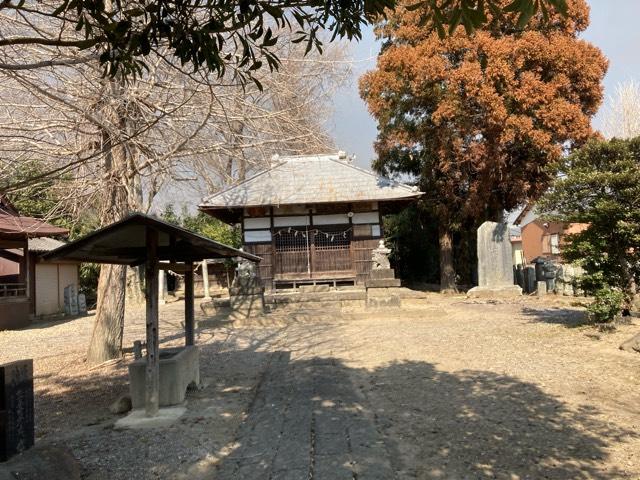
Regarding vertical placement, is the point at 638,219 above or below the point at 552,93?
below

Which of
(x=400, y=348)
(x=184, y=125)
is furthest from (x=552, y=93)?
(x=184, y=125)

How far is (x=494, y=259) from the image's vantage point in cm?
1775

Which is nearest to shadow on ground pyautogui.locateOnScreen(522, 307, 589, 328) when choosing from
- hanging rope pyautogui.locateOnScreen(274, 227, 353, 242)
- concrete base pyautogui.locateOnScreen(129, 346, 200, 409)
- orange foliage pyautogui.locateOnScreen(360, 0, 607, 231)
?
orange foliage pyautogui.locateOnScreen(360, 0, 607, 231)

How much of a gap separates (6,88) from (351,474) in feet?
21.3

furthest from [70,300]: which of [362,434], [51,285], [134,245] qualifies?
[362,434]

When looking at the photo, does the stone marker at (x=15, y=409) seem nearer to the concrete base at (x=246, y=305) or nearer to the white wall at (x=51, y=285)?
the concrete base at (x=246, y=305)

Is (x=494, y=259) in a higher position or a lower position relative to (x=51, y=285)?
higher

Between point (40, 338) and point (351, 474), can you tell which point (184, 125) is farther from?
point (40, 338)

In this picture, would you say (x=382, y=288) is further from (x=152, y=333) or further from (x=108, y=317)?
(x=152, y=333)

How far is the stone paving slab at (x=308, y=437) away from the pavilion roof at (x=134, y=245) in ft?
6.06

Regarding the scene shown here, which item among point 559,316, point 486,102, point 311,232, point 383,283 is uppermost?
point 486,102

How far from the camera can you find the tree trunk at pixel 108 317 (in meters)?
8.37

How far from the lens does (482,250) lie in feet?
58.4

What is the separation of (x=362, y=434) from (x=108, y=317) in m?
5.62
